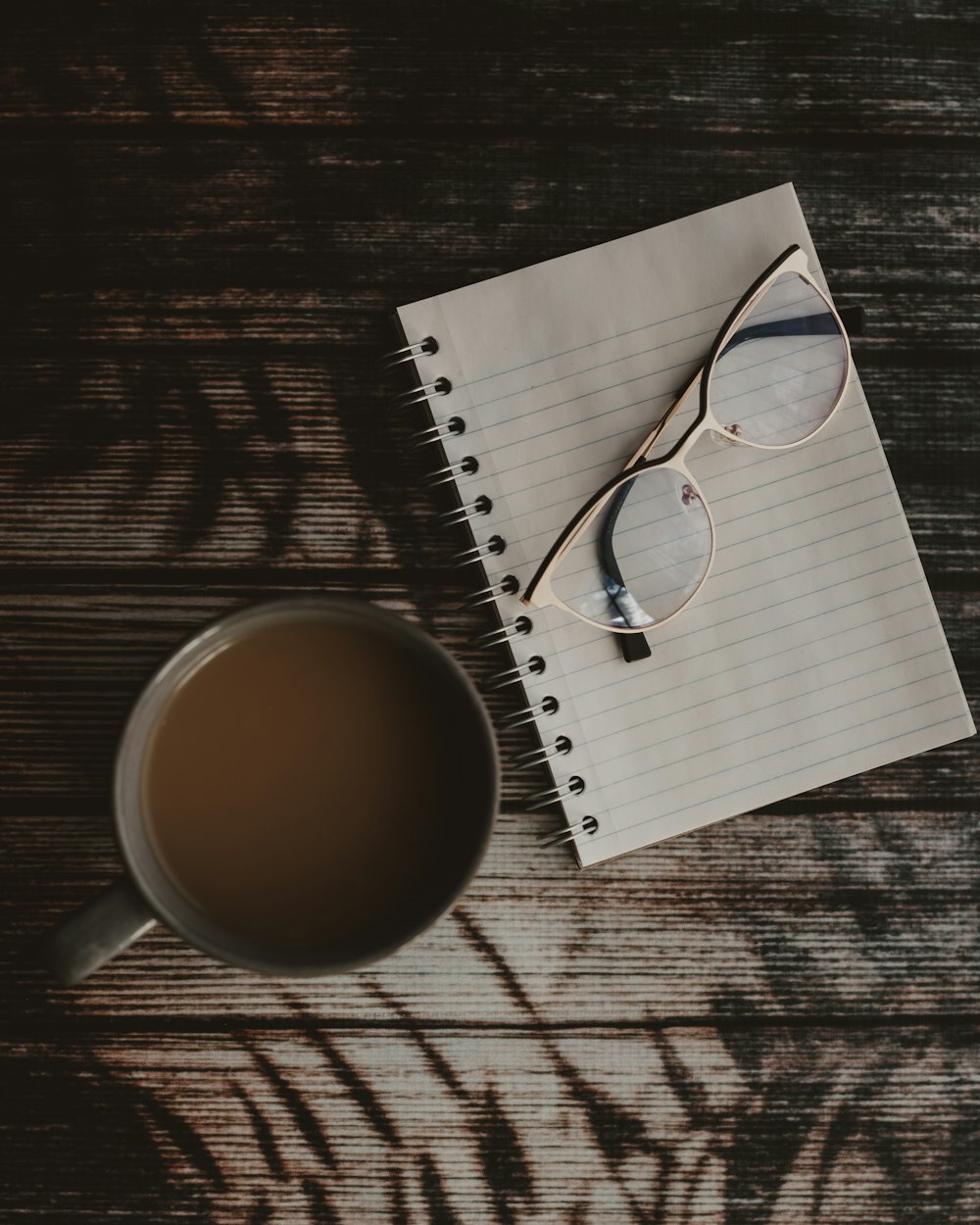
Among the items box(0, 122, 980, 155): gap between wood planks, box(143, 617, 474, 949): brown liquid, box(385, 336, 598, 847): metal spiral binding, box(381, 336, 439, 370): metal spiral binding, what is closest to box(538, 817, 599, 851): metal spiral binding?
box(385, 336, 598, 847): metal spiral binding

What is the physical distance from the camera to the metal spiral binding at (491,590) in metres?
0.58

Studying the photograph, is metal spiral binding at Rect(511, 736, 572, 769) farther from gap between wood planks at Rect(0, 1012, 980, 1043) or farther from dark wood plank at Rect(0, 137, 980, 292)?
dark wood plank at Rect(0, 137, 980, 292)

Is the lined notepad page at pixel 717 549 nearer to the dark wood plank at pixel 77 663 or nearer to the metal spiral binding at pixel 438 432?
the metal spiral binding at pixel 438 432

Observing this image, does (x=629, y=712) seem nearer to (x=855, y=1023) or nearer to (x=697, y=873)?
(x=697, y=873)

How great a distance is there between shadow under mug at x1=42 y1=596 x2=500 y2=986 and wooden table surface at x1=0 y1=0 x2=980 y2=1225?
0.12 meters

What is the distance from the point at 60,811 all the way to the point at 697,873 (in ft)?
1.39

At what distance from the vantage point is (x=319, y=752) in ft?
1.64

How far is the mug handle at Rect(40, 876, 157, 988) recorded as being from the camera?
0.45 meters

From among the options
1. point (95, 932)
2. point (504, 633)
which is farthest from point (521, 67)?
point (95, 932)

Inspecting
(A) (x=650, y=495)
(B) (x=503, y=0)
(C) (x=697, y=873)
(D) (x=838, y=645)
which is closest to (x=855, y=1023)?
(C) (x=697, y=873)

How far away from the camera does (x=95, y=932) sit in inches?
18.0

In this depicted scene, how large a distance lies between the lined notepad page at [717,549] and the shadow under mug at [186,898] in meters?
0.12

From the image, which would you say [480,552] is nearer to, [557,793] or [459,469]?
[459,469]

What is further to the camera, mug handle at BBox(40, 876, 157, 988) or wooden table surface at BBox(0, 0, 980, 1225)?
wooden table surface at BBox(0, 0, 980, 1225)
